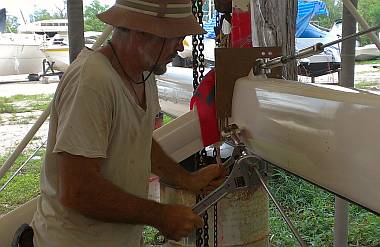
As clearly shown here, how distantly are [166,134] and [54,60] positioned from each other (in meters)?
10.8

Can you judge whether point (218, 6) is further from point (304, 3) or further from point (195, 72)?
point (304, 3)

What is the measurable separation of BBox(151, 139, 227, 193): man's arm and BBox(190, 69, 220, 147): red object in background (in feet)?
0.82

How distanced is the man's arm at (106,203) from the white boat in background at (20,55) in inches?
481

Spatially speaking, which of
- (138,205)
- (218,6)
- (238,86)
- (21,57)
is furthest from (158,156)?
(21,57)

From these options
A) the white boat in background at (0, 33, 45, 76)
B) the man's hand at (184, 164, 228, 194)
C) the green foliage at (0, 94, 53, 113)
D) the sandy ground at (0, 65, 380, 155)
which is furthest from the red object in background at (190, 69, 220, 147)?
the white boat in background at (0, 33, 45, 76)

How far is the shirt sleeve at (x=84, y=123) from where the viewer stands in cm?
122

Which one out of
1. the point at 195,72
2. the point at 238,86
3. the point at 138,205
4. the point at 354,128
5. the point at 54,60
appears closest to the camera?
the point at 354,128

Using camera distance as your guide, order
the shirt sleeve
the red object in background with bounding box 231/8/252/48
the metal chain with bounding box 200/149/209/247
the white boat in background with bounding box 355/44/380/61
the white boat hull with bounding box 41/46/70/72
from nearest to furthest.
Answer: the shirt sleeve → the metal chain with bounding box 200/149/209/247 → the red object in background with bounding box 231/8/252/48 → the white boat in background with bounding box 355/44/380/61 → the white boat hull with bounding box 41/46/70/72

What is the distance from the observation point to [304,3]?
8438 millimetres

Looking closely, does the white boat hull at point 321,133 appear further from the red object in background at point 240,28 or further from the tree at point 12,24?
the tree at point 12,24

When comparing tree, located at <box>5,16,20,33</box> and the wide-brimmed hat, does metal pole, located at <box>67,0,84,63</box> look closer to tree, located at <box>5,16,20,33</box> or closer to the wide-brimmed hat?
the wide-brimmed hat

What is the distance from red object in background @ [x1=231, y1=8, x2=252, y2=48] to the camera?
2.14 meters

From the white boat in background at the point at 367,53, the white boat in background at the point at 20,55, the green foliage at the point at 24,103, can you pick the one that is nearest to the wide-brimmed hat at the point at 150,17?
the green foliage at the point at 24,103

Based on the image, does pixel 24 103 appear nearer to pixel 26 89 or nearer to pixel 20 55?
pixel 26 89
